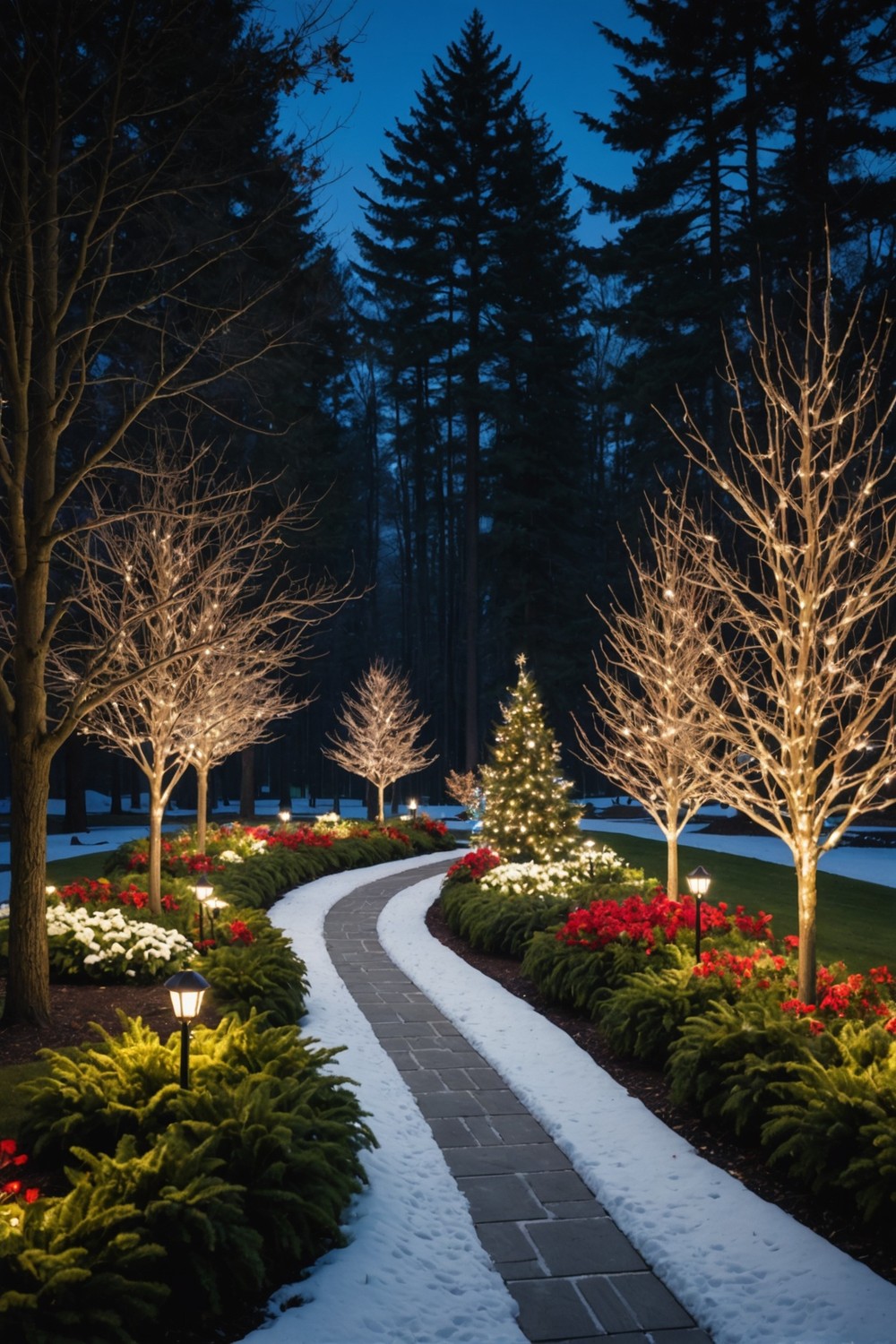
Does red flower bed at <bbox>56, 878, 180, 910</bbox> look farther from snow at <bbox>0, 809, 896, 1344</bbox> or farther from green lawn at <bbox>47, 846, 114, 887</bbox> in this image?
green lawn at <bbox>47, 846, 114, 887</bbox>

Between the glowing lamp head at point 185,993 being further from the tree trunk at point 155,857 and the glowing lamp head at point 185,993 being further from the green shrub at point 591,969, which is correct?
the tree trunk at point 155,857

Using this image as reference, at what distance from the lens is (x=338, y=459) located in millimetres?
33188

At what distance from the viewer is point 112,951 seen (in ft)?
26.3

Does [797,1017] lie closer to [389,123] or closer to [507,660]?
[507,660]

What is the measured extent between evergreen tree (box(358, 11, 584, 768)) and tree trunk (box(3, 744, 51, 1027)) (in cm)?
2240

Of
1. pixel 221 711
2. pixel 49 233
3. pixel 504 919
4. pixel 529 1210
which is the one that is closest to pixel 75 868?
pixel 221 711

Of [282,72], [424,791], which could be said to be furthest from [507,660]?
[282,72]

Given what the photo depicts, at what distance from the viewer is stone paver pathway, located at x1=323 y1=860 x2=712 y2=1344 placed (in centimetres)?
368

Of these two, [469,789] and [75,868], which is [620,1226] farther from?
[469,789]

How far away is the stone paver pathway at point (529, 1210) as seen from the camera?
145 inches

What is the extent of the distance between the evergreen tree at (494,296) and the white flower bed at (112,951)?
67.4 feet

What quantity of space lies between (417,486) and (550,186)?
468 inches

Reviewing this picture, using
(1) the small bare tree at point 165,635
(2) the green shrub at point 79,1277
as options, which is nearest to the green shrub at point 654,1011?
(2) the green shrub at point 79,1277

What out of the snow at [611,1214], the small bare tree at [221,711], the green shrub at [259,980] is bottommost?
the snow at [611,1214]
